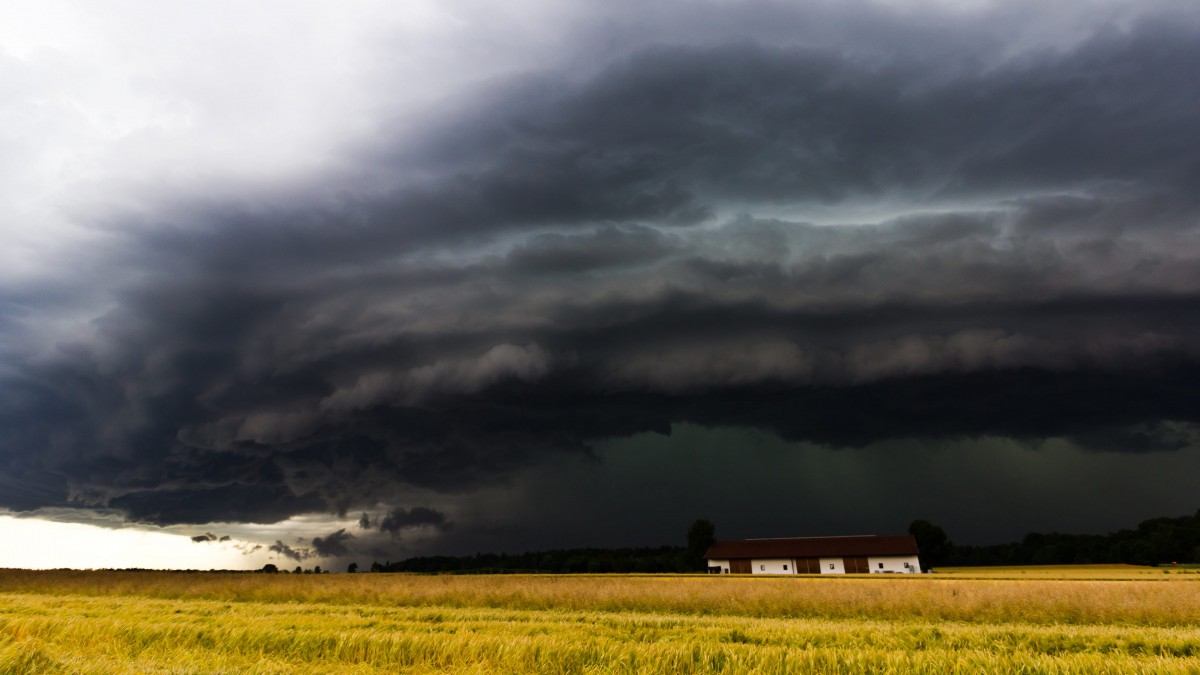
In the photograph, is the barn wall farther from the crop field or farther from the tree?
the crop field

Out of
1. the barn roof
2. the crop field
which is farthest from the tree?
the crop field

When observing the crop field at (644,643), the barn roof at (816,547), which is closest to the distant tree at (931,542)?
the barn roof at (816,547)

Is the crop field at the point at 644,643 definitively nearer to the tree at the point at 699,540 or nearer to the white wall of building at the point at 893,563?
the white wall of building at the point at 893,563

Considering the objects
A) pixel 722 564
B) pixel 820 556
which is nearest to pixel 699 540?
pixel 722 564

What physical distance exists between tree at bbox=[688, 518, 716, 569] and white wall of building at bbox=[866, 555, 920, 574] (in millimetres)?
36020

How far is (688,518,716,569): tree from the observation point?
12200cm

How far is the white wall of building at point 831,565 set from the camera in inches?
3613

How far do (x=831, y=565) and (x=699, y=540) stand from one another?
34.9 m

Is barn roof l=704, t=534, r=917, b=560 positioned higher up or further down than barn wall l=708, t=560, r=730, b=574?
higher up

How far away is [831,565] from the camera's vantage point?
304ft

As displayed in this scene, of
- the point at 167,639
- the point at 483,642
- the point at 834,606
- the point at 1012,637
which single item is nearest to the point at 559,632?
the point at 483,642

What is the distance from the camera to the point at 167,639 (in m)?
15.5

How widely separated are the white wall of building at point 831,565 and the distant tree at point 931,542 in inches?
1090

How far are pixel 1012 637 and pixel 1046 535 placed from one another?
546 ft
